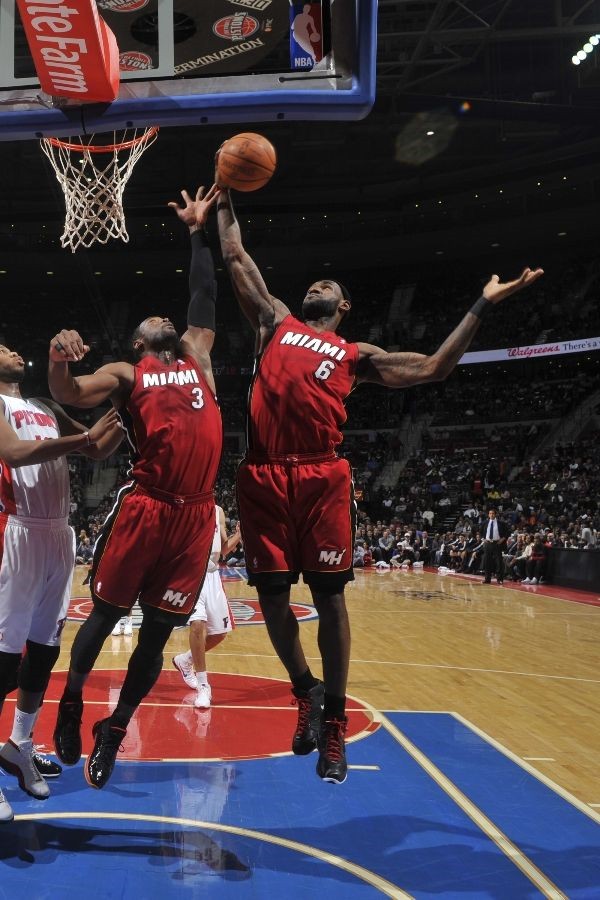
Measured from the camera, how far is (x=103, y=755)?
13.3ft

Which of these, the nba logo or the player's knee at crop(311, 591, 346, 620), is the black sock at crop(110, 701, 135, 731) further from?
the nba logo

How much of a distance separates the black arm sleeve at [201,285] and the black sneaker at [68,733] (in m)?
2.01

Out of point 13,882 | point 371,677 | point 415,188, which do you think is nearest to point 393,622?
point 371,677

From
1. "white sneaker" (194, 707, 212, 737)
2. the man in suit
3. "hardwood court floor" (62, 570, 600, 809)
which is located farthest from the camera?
the man in suit

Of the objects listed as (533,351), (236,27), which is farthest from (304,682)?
(533,351)

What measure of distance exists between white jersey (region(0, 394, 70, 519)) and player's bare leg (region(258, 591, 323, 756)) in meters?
1.30

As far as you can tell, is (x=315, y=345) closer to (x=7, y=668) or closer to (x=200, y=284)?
(x=200, y=284)

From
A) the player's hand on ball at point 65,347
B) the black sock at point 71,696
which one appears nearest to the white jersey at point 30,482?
the player's hand on ball at point 65,347

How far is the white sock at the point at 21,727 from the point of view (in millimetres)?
4617

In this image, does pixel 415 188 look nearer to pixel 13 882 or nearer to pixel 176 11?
pixel 176 11

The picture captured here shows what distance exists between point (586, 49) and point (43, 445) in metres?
18.6

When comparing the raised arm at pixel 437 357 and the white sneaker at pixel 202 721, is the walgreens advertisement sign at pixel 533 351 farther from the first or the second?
the raised arm at pixel 437 357

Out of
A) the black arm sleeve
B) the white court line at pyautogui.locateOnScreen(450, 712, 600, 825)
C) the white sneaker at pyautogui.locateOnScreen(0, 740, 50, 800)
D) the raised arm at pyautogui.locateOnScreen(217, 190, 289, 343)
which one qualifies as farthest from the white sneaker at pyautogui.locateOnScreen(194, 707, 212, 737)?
the raised arm at pyautogui.locateOnScreen(217, 190, 289, 343)

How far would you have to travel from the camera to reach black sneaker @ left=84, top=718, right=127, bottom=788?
3.97 meters
